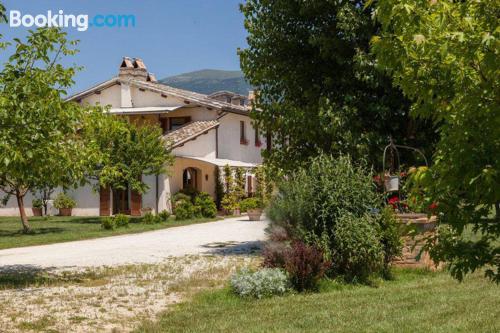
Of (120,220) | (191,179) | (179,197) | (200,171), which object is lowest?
(120,220)

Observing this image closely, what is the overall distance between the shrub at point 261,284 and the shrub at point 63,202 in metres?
30.1

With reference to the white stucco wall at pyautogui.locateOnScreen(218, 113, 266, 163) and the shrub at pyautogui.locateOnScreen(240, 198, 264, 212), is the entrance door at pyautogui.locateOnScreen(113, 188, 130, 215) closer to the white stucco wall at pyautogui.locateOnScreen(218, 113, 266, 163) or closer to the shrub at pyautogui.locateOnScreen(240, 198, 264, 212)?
the white stucco wall at pyautogui.locateOnScreen(218, 113, 266, 163)

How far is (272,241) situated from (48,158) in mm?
5124

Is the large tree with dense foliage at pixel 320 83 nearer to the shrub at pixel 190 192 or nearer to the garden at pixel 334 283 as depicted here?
the garden at pixel 334 283

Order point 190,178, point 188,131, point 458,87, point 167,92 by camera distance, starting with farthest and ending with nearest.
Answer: point 190,178, point 167,92, point 188,131, point 458,87

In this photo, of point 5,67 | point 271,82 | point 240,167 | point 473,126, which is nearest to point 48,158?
point 5,67

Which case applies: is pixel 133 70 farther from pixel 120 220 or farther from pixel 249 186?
pixel 120 220

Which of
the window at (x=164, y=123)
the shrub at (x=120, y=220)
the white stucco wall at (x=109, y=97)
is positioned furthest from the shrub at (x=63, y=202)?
the shrub at (x=120, y=220)

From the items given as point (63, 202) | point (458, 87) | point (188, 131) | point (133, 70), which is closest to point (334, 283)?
point (458, 87)

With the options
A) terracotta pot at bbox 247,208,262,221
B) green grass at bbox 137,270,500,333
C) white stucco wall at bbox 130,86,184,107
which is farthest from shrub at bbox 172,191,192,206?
green grass at bbox 137,270,500,333

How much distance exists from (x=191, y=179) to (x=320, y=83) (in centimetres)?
2300

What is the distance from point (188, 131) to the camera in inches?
1519

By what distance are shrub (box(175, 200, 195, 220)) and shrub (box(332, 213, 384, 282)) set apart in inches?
842

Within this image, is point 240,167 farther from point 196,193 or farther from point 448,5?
point 448,5
